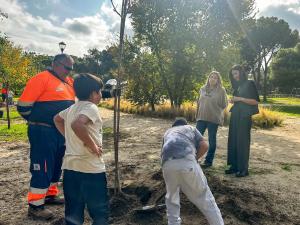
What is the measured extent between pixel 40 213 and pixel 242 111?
3811 millimetres

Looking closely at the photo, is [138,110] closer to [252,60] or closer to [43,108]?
[43,108]

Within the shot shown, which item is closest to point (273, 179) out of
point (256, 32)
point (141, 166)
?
point (141, 166)

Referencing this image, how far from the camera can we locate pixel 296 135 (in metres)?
14.0

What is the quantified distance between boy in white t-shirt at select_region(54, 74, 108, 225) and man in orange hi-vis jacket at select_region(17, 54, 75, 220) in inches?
51.2

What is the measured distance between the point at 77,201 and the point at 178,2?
Result: 16859 mm

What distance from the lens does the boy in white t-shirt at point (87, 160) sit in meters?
3.30

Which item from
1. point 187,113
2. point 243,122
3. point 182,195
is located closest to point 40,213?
point 182,195

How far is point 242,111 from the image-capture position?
6469mm

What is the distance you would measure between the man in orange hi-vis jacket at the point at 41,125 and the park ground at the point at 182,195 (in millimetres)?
306

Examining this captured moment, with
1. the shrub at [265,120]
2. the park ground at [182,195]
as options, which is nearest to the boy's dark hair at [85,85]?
the park ground at [182,195]

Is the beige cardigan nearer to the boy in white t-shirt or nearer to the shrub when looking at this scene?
the boy in white t-shirt

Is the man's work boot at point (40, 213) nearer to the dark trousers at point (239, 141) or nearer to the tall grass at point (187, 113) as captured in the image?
the dark trousers at point (239, 141)

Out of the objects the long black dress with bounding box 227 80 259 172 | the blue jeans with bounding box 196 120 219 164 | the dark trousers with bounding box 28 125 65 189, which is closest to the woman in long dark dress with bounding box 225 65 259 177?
the long black dress with bounding box 227 80 259 172

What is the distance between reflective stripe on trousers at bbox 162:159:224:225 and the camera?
3.52 metres
